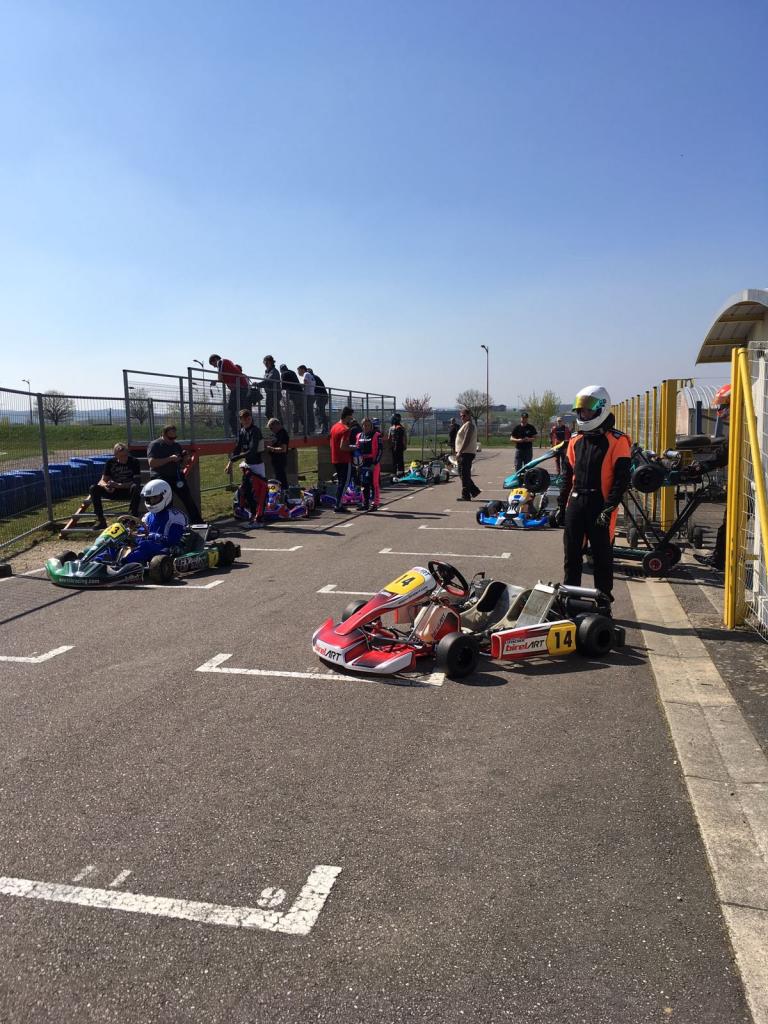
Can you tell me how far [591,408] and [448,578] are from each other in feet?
6.42

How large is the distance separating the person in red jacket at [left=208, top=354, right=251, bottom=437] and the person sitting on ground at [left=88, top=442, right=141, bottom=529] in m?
3.70

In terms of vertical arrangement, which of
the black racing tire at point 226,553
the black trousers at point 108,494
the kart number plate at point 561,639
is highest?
the black trousers at point 108,494

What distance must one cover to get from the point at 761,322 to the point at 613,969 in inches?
330

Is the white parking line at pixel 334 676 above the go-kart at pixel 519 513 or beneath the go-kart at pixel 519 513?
beneath

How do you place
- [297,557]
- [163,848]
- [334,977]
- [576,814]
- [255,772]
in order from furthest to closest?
1. [297,557]
2. [255,772]
3. [576,814]
4. [163,848]
5. [334,977]

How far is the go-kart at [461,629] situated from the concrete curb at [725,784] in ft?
1.91

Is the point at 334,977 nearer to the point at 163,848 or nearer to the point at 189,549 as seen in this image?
the point at 163,848

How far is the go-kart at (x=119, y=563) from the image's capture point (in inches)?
317

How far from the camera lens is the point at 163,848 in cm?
310

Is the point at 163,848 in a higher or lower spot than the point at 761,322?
lower

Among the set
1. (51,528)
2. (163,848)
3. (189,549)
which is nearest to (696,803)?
(163,848)

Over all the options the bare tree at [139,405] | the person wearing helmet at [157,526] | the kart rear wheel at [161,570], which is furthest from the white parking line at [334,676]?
the bare tree at [139,405]

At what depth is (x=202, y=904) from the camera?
8.97ft

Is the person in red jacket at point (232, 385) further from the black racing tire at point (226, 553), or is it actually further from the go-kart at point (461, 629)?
the go-kart at point (461, 629)
